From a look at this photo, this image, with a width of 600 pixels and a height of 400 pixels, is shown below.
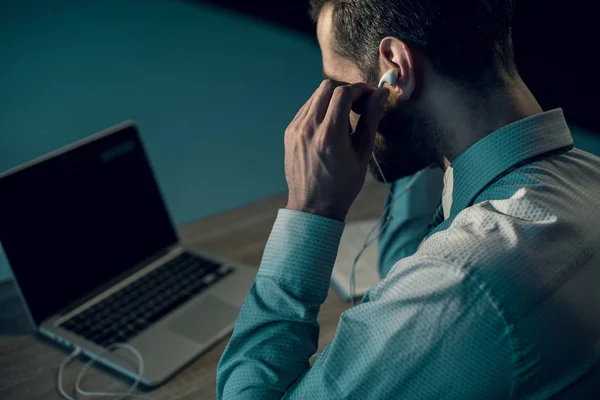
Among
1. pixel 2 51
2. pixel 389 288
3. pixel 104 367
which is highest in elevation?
pixel 2 51

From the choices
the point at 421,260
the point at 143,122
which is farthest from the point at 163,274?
the point at 421,260

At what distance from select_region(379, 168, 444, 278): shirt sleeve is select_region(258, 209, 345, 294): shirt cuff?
35 centimetres

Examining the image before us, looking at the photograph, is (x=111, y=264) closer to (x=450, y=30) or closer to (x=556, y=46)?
(x=450, y=30)

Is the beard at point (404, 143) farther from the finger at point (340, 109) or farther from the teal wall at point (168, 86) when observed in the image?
the teal wall at point (168, 86)

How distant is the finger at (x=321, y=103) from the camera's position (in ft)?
3.14

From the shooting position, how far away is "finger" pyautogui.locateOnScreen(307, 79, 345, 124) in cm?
96

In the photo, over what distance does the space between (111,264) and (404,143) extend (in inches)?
25.2

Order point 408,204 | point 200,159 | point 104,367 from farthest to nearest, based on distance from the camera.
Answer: point 200,159 → point 408,204 → point 104,367

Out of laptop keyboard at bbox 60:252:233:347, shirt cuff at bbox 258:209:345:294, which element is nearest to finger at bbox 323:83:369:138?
shirt cuff at bbox 258:209:345:294

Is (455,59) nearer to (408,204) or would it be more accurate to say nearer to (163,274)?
(408,204)

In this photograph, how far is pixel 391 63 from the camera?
0.92 meters

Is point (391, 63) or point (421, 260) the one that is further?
point (391, 63)

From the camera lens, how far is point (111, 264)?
126 centimetres

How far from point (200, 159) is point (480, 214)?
3.26ft
